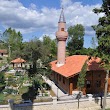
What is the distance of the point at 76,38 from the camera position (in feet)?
244

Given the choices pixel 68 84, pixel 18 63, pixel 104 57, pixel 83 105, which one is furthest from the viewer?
pixel 18 63

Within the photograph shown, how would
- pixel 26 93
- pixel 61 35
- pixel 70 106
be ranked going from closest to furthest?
pixel 70 106 → pixel 26 93 → pixel 61 35

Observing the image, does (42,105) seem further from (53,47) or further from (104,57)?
(53,47)

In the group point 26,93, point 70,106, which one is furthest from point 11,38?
point 70,106

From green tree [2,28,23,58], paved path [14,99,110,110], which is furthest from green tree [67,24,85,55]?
paved path [14,99,110,110]

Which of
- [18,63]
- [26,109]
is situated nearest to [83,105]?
[26,109]

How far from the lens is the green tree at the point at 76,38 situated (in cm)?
7281

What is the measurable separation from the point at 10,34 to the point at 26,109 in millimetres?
85679

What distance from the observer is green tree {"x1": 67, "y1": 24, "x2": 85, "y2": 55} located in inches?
2867

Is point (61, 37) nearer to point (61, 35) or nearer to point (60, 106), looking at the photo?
point (61, 35)

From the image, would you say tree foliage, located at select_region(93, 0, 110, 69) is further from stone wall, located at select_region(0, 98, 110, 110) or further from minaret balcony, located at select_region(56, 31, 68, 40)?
minaret balcony, located at select_region(56, 31, 68, 40)

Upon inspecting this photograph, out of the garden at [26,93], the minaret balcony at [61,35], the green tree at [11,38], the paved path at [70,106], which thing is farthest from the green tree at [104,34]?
the green tree at [11,38]

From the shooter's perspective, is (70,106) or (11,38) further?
(11,38)

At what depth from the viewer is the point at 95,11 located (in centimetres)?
2088
